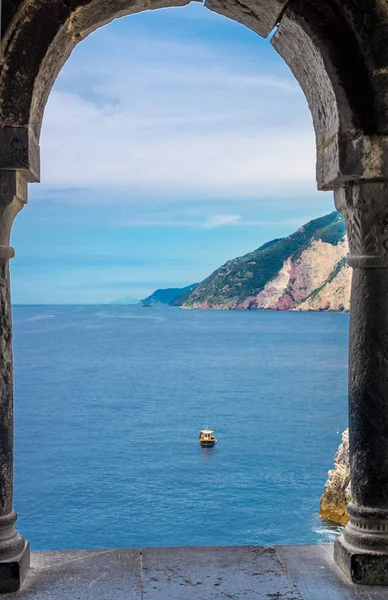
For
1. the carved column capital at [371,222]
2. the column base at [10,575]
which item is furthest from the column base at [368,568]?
the column base at [10,575]

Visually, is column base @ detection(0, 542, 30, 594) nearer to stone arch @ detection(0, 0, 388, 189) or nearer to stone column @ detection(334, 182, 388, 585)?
stone column @ detection(334, 182, 388, 585)

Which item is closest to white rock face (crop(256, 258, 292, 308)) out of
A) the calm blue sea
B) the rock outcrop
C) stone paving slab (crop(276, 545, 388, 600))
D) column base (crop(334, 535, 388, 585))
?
the calm blue sea

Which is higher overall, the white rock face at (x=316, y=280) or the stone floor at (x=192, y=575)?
the white rock face at (x=316, y=280)

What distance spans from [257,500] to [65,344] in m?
74.0

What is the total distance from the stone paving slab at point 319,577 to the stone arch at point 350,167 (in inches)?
3.7

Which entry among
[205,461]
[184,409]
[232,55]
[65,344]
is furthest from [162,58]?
[205,461]

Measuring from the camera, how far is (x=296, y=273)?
6127 inches

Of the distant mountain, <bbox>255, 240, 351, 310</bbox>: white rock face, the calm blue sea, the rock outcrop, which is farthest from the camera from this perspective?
the distant mountain

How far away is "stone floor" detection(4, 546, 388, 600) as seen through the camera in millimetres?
4195

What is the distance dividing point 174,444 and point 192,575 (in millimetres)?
51307

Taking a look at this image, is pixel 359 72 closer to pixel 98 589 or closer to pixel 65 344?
pixel 98 589

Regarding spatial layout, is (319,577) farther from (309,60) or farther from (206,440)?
(206,440)

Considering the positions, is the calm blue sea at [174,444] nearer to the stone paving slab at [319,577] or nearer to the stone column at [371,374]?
the stone paving slab at [319,577]

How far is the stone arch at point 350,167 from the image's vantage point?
441 cm
